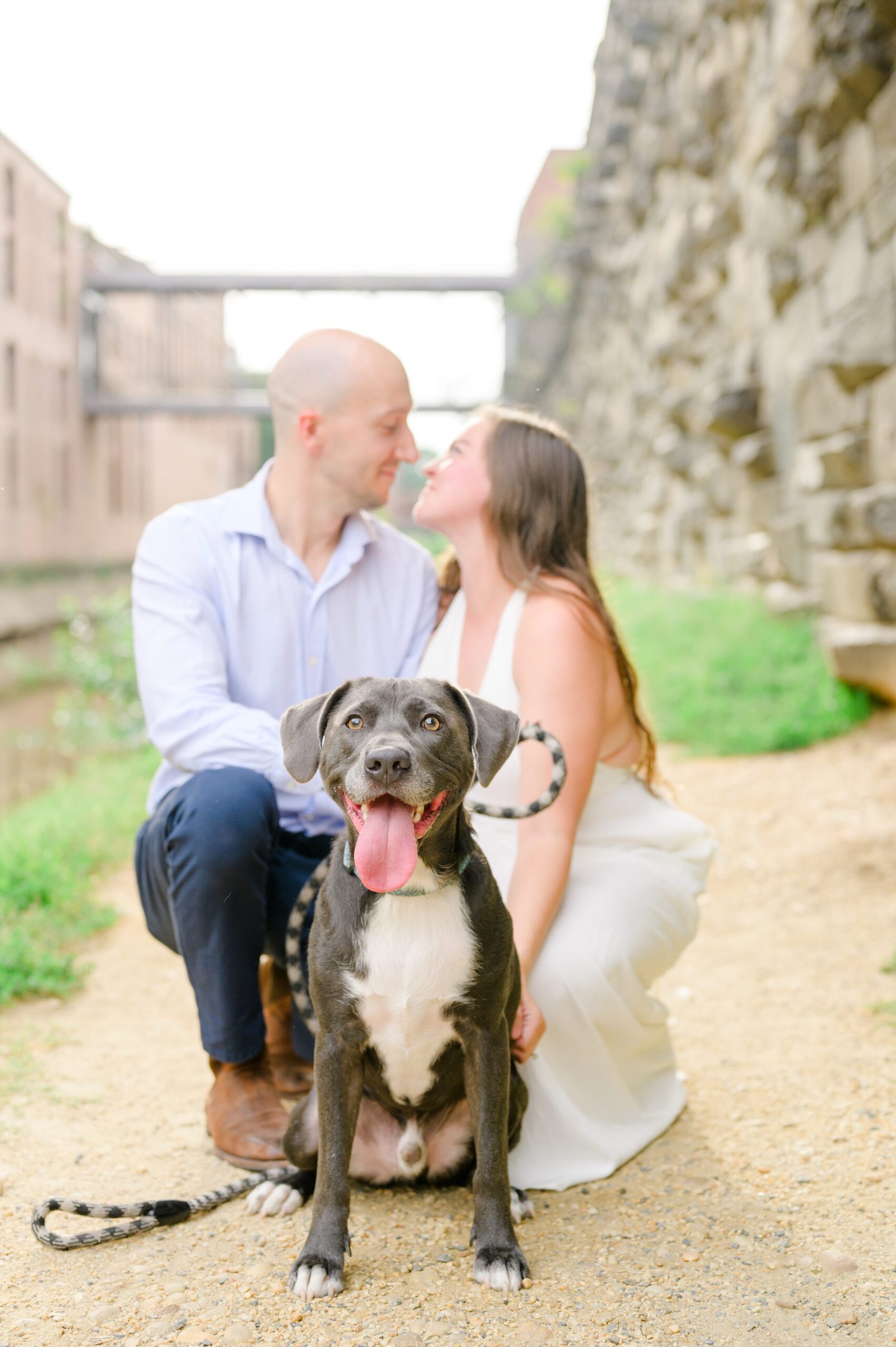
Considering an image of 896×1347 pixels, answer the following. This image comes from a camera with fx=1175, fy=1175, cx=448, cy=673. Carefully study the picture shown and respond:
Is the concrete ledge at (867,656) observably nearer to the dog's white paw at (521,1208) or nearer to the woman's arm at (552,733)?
the woman's arm at (552,733)

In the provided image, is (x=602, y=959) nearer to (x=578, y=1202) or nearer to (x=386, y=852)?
(x=578, y=1202)

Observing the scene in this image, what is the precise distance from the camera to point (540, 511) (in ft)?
10.8

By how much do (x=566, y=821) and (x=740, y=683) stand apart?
4833mm

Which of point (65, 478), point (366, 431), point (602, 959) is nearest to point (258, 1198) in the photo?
point (602, 959)

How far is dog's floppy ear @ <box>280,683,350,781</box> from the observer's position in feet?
7.56

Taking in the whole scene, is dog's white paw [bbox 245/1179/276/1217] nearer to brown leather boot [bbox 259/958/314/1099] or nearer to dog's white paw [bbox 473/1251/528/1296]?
dog's white paw [bbox 473/1251/528/1296]

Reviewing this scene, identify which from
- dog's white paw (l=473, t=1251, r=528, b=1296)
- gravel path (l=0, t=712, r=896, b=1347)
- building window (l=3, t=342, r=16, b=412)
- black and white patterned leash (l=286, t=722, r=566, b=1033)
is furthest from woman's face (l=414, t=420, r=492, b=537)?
building window (l=3, t=342, r=16, b=412)

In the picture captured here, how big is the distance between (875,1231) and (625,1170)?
24.1 inches

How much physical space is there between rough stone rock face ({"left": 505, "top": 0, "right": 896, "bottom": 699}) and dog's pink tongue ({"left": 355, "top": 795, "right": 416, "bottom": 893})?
1952 mm

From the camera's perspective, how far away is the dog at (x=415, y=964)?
2.23 meters

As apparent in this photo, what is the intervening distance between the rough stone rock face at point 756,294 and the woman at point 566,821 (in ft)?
2.02

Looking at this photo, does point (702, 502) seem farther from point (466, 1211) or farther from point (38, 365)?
point (38, 365)

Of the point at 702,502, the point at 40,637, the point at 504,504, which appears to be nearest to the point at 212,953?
the point at 504,504

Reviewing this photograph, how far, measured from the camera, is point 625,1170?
282 cm
